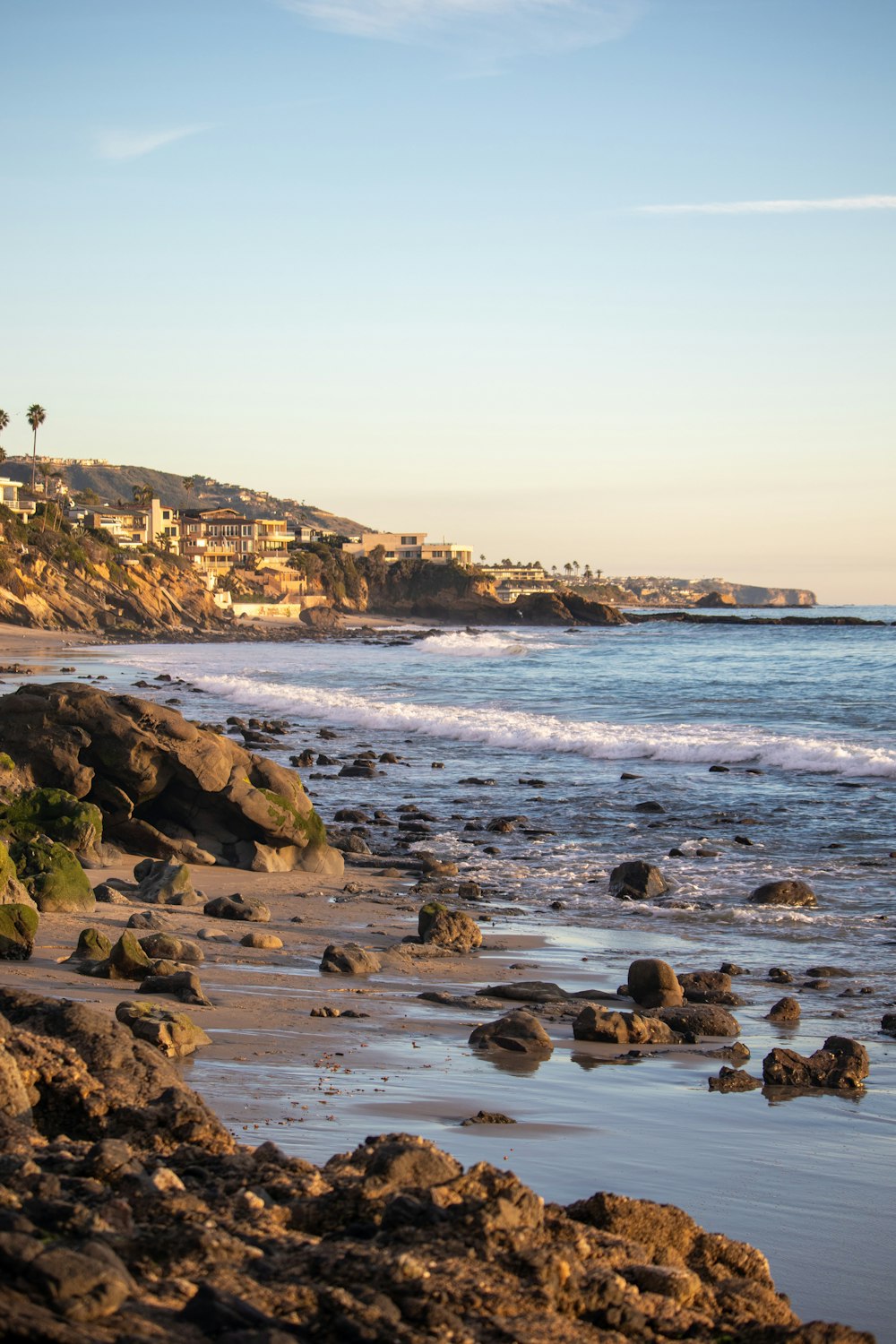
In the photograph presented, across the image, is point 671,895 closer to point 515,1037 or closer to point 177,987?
point 515,1037

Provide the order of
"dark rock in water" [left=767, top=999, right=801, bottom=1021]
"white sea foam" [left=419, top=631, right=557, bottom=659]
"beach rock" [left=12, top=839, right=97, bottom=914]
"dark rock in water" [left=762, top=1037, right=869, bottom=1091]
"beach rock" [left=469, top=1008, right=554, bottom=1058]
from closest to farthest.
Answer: "dark rock in water" [left=762, top=1037, right=869, bottom=1091]
"beach rock" [left=469, top=1008, right=554, bottom=1058]
"dark rock in water" [left=767, top=999, right=801, bottom=1021]
"beach rock" [left=12, top=839, right=97, bottom=914]
"white sea foam" [left=419, top=631, right=557, bottom=659]

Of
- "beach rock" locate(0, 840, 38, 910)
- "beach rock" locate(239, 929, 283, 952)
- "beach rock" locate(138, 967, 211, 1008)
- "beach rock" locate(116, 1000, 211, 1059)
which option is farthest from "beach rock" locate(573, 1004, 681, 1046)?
"beach rock" locate(0, 840, 38, 910)

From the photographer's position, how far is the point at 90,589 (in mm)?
119375

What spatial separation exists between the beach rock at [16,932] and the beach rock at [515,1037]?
3802 millimetres

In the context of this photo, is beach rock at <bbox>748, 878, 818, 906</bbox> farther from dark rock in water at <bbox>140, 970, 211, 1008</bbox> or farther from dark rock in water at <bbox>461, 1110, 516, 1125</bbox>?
dark rock in water at <bbox>461, 1110, 516, 1125</bbox>

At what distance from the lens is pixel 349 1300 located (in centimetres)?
391

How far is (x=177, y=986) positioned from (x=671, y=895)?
9367 millimetres

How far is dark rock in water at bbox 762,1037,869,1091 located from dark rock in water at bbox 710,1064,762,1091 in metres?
0.13

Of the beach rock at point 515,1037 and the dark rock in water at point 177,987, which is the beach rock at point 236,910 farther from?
the beach rock at point 515,1037

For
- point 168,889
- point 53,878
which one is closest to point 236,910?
point 168,889

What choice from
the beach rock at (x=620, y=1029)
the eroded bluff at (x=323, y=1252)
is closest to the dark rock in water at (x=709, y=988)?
the beach rock at (x=620, y=1029)

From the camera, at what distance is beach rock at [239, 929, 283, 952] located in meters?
13.0

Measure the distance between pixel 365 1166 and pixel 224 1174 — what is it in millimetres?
524

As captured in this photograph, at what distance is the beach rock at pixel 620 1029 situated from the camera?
408 inches
